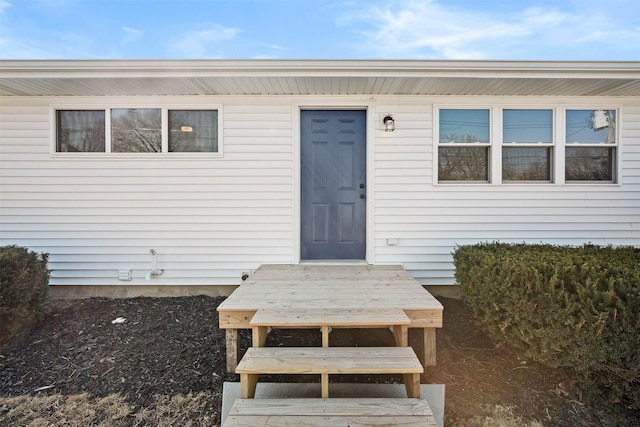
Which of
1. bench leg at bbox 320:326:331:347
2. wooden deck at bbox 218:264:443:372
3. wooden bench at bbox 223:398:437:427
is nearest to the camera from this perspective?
wooden bench at bbox 223:398:437:427

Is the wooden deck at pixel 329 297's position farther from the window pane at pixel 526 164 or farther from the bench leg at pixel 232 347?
the window pane at pixel 526 164

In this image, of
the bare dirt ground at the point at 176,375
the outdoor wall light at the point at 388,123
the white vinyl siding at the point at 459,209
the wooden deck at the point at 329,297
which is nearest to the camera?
the bare dirt ground at the point at 176,375

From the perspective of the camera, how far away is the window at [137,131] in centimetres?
413

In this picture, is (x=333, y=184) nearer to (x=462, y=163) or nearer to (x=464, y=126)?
(x=462, y=163)

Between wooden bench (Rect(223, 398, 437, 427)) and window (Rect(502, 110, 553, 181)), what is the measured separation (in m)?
3.44

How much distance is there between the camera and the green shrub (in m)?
3.07

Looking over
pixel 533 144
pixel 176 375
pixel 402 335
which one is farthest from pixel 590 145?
pixel 176 375

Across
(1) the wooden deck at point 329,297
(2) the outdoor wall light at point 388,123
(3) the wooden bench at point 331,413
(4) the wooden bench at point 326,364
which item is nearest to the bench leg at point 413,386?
(4) the wooden bench at point 326,364

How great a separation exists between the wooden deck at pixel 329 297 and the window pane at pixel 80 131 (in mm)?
2836

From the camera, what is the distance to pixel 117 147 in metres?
4.16

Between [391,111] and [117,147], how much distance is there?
11.9 feet

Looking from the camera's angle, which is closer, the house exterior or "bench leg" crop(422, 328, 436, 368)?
"bench leg" crop(422, 328, 436, 368)

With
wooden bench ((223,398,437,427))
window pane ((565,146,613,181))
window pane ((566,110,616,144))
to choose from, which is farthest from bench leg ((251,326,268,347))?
window pane ((566,110,616,144))

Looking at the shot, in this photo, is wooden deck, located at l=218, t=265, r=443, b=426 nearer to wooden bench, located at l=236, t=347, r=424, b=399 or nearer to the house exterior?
wooden bench, located at l=236, t=347, r=424, b=399
